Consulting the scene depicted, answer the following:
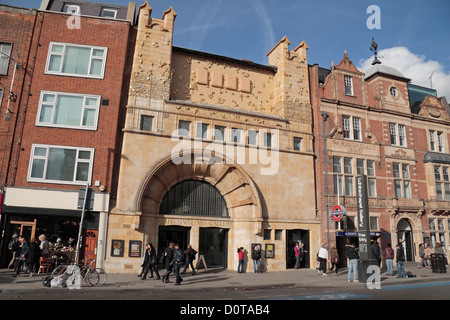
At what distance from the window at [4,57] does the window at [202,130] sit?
38.3 feet

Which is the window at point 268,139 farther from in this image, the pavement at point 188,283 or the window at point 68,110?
the window at point 68,110

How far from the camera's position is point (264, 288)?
1390cm

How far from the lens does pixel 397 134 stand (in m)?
27.0

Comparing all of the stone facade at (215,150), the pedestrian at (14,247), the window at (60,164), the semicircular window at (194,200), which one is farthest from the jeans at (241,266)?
the pedestrian at (14,247)

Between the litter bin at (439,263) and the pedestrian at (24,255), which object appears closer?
the pedestrian at (24,255)

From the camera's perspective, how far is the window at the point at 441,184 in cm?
2711

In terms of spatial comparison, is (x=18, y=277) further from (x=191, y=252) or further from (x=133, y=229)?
(x=191, y=252)

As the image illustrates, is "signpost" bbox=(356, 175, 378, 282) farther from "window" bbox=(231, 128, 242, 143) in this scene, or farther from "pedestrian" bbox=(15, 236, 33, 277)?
"pedestrian" bbox=(15, 236, 33, 277)

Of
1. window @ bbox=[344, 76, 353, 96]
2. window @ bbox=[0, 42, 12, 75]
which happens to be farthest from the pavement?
window @ bbox=[344, 76, 353, 96]

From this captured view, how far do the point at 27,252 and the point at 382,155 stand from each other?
25.1m

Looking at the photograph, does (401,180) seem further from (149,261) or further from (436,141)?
(149,261)

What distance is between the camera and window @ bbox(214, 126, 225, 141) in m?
21.1

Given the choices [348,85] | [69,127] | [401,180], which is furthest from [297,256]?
[69,127]
